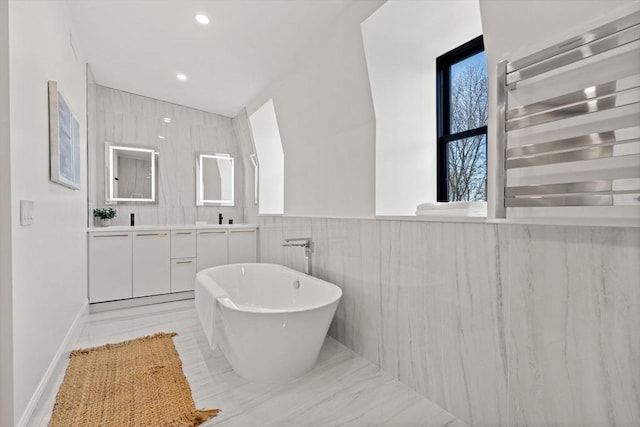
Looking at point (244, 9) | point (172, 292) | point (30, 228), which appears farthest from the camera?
point (172, 292)

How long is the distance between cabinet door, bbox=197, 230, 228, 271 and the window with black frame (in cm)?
279

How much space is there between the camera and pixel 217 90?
12.1ft

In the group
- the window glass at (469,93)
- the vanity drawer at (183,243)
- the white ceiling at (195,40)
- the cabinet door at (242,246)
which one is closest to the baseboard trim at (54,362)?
the vanity drawer at (183,243)

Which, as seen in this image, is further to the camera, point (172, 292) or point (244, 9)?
point (172, 292)

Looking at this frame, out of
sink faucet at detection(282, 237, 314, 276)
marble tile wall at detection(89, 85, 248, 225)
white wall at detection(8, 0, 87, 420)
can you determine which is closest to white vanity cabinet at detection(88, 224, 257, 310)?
marble tile wall at detection(89, 85, 248, 225)

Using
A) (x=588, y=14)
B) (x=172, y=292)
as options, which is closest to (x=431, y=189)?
(x=588, y=14)

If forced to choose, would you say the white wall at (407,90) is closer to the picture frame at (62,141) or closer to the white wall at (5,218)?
the white wall at (5,218)

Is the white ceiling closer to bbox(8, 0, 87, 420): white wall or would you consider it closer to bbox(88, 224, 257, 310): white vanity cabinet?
bbox(8, 0, 87, 420): white wall

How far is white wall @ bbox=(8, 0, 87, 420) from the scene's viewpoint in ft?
4.22

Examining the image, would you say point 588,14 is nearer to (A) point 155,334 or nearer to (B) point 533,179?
(B) point 533,179

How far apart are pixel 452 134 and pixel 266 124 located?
2.58 meters

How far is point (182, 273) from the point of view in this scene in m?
3.61

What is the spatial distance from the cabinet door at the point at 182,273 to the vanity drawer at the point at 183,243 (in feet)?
0.20

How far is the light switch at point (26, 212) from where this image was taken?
1318mm
